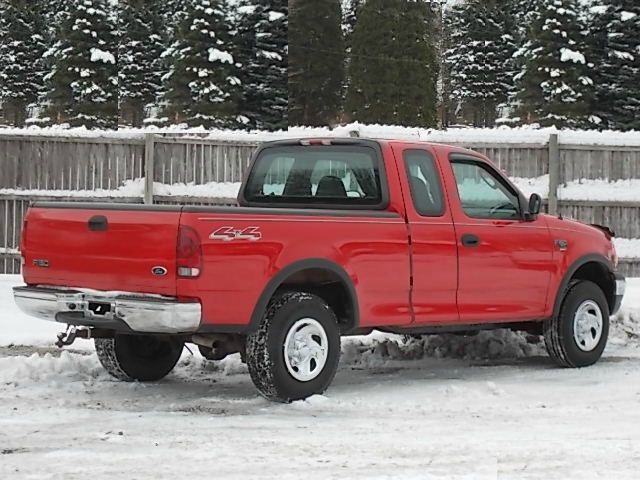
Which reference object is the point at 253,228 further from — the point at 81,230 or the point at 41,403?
the point at 41,403

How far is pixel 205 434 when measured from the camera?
664 centimetres

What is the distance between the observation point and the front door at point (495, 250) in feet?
28.7

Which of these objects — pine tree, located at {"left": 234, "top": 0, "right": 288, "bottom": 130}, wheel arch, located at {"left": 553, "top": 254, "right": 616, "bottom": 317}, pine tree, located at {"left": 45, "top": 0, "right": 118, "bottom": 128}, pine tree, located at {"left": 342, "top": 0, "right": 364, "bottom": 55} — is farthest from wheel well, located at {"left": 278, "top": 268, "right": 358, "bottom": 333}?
pine tree, located at {"left": 342, "top": 0, "right": 364, "bottom": 55}

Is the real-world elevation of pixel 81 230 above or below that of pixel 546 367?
above

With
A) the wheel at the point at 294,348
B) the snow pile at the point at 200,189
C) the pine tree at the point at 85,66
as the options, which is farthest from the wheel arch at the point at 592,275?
the pine tree at the point at 85,66

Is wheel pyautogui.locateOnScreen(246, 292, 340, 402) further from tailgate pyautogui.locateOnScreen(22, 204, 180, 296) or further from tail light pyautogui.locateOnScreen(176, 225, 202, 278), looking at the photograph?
tailgate pyautogui.locateOnScreen(22, 204, 180, 296)

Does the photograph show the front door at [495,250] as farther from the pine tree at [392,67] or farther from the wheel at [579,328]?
the pine tree at [392,67]

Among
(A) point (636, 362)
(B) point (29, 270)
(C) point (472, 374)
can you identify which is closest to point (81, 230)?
(B) point (29, 270)

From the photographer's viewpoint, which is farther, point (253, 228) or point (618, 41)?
point (618, 41)

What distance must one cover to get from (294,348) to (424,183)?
188 cm

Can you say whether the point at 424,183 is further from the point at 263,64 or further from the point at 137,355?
the point at 263,64

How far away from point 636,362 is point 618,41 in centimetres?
2714

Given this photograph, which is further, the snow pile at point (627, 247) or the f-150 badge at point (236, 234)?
the snow pile at point (627, 247)

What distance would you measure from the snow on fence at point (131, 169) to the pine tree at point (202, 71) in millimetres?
3560
